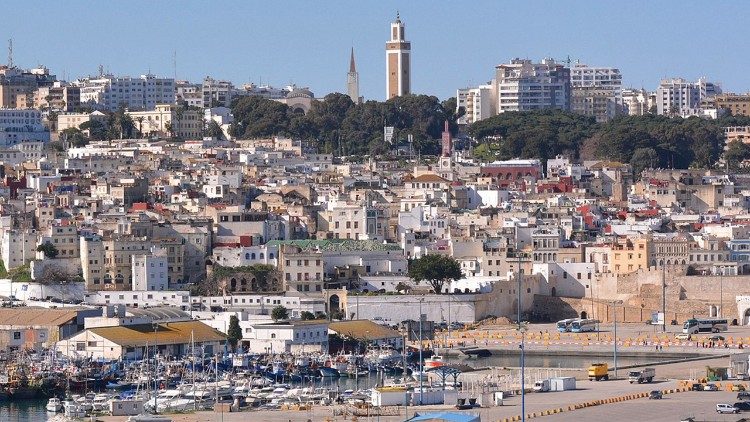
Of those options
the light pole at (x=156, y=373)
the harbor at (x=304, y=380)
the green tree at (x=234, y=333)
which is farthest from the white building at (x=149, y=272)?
the harbor at (x=304, y=380)

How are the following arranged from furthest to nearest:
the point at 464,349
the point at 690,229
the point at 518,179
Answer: the point at 518,179, the point at 690,229, the point at 464,349

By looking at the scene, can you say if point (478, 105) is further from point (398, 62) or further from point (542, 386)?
point (542, 386)

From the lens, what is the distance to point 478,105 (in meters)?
109

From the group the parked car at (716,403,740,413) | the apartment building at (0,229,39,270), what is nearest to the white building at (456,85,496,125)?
the apartment building at (0,229,39,270)

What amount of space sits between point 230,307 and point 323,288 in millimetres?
2836

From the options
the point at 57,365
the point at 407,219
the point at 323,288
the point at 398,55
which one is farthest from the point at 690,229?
the point at 398,55

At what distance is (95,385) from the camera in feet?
143

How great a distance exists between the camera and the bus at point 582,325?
54.0m

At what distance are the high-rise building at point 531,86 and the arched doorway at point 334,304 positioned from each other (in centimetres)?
5250

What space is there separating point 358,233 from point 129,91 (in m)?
42.8

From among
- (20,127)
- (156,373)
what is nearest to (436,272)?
(156,373)

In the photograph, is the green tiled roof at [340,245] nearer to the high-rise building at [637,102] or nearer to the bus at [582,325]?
the bus at [582,325]

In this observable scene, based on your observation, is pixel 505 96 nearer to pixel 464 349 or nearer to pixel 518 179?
pixel 518 179

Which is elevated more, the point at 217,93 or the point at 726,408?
the point at 217,93
